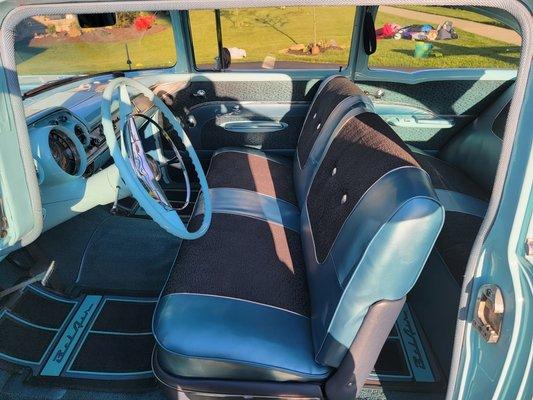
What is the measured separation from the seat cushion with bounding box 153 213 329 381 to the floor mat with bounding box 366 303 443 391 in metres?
0.47

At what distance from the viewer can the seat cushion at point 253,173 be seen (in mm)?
2285

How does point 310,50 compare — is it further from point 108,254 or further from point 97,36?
point 108,254

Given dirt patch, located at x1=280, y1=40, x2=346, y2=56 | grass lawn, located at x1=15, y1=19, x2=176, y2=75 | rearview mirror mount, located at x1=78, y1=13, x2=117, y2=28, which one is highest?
rearview mirror mount, located at x1=78, y1=13, x2=117, y2=28

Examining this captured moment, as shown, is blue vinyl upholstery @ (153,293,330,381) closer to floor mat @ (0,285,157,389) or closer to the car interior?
the car interior

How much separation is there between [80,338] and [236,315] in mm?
889

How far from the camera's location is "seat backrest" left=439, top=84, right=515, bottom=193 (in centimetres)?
234

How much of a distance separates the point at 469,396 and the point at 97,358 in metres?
1.43

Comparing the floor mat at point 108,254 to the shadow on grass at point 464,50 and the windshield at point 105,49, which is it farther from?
the shadow on grass at point 464,50

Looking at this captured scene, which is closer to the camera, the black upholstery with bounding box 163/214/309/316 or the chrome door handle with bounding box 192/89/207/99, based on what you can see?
the black upholstery with bounding box 163/214/309/316

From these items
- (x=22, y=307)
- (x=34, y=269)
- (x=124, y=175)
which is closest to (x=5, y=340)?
(x=22, y=307)

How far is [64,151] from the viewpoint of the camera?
1841 millimetres

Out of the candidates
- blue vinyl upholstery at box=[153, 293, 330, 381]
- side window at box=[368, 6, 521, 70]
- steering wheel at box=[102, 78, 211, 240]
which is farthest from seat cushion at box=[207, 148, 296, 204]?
side window at box=[368, 6, 521, 70]

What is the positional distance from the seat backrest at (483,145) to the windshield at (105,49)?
1915 millimetres

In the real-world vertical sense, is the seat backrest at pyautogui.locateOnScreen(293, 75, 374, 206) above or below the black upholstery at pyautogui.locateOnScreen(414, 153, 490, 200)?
above
